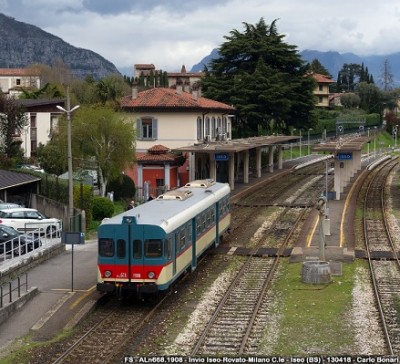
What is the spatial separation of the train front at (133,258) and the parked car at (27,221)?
38.5ft

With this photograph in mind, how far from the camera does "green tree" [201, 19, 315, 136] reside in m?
73.2

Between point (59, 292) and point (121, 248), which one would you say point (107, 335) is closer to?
point (121, 248)

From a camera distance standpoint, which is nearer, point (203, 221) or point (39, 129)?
point (203, 221)

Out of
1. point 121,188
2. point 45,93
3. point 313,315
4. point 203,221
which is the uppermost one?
point 45,93

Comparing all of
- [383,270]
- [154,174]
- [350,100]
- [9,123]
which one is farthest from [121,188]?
[350,100]

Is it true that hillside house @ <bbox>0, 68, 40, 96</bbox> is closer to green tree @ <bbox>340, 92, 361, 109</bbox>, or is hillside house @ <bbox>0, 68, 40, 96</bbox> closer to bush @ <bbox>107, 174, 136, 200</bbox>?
green tree @ <bbox>340, 92, 361, 109</bbox>

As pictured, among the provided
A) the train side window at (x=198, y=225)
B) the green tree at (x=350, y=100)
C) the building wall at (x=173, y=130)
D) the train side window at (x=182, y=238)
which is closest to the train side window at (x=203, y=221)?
the train side window at (x=198, y=225)

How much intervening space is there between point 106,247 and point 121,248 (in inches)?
17.7

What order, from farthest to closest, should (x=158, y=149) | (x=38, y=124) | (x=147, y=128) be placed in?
(x=38, y=124), (x=147, y=128), (x=158, y=149)

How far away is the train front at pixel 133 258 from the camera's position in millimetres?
20125

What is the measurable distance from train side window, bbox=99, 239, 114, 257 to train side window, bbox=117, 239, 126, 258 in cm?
18

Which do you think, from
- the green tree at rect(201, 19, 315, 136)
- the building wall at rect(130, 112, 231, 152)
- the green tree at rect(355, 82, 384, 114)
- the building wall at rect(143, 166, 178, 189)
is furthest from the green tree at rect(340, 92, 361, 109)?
the building wall at rect(143, 166, 178, 189)

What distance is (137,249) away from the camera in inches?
795

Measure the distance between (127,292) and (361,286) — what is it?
7467 mm
